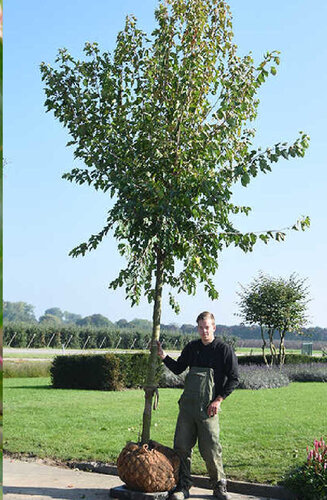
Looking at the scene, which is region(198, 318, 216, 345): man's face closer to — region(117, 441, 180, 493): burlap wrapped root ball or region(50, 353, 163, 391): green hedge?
region(117, 441, 180, 493): burlap wrapped root ball

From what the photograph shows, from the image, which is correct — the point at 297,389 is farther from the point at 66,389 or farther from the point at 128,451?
the point at 128,451

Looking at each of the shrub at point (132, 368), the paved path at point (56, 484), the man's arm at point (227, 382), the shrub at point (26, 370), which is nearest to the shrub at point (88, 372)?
the shrub at point (132, 368)

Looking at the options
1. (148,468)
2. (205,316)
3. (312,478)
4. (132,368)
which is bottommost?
(312,478)

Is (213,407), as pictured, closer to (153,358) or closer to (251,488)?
(153,358)

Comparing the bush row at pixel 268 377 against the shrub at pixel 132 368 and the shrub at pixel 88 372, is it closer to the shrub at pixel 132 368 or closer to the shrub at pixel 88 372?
the shrub at pixel 132 368

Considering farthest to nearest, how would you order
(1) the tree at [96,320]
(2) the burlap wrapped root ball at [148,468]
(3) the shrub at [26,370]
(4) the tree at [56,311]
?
(4) the tree at [56,311] → (1) the tree at [96,320] → (3) the shrub at [26,370] → (2) the burlap wrapped root ball at [148,468]

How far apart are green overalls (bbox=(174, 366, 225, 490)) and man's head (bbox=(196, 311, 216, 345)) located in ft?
1.15

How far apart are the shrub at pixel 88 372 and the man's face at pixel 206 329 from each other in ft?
39.6

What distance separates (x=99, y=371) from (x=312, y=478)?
13118 millimetres

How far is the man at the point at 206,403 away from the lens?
7.00 meters

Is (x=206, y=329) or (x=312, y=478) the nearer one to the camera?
(x=312, y=478)

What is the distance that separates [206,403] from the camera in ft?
22.9

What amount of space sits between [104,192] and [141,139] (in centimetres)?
78

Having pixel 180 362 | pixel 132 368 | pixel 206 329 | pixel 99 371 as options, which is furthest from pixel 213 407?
pixel 132 368
